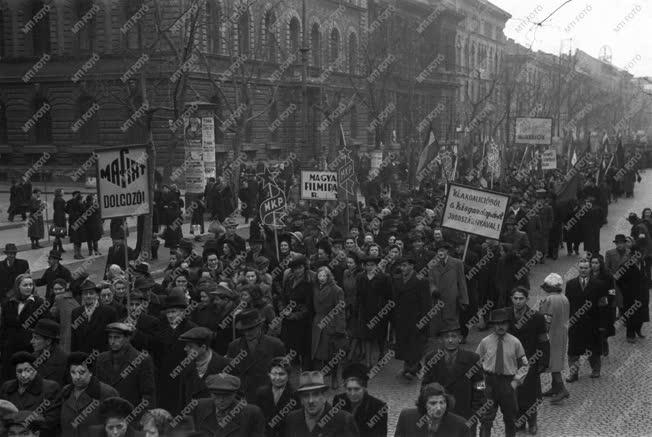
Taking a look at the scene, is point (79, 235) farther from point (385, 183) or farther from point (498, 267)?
→ point (385, 183)

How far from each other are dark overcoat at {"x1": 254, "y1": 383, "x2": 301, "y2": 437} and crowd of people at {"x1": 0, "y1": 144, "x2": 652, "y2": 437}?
0.05 feet

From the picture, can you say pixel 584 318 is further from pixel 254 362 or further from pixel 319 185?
pixel 319 185

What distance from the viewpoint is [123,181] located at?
383 inches

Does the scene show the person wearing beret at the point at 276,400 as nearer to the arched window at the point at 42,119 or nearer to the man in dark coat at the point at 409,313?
the man in dark coat at the point at 409,313

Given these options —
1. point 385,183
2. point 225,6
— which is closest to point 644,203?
point 385,183

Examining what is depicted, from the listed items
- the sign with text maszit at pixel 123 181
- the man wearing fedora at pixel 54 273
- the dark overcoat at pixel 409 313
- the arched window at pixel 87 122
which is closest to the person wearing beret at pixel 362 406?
the sign with text maszit at pixel 123 181

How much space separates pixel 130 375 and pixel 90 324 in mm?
1804

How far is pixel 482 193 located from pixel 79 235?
11530 mm

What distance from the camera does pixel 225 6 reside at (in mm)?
33625

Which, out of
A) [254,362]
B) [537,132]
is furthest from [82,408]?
[537,132]

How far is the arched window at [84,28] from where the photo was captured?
128ft

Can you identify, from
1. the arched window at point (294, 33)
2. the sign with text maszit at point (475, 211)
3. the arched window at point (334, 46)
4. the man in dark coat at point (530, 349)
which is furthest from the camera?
the arched window at point (334, 46)

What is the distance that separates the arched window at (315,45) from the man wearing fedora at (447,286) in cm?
3949

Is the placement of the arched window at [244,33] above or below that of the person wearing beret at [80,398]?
above
